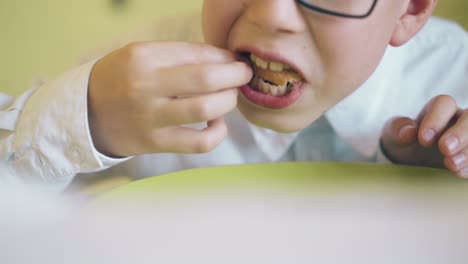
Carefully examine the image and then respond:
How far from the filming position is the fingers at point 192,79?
35 centimetres

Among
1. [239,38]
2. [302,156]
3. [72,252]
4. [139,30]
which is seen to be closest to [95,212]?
[72,252]

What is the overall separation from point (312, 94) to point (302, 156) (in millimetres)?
204

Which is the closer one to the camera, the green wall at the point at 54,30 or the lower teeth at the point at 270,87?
the lower teeth at the point at 270,87

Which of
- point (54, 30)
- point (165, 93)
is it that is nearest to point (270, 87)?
point (165, 93)

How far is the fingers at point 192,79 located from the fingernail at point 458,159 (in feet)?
0.72

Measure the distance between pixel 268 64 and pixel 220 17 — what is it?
0.19ft

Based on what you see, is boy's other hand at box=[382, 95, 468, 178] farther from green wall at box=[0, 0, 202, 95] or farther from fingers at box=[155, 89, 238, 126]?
green wall at box=[0, 0, 202, 95]

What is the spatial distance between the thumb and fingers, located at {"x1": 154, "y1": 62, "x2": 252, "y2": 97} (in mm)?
225

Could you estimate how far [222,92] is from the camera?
1.19 feet

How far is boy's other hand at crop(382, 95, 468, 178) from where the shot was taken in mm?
453

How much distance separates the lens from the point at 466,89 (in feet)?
2.24

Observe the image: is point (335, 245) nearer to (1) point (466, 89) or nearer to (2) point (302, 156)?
(2) point (302, 156)

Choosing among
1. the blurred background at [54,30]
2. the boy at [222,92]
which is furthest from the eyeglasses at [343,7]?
the blurred background at [54,30]

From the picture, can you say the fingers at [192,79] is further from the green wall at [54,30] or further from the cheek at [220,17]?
the green wall at [54,30]
